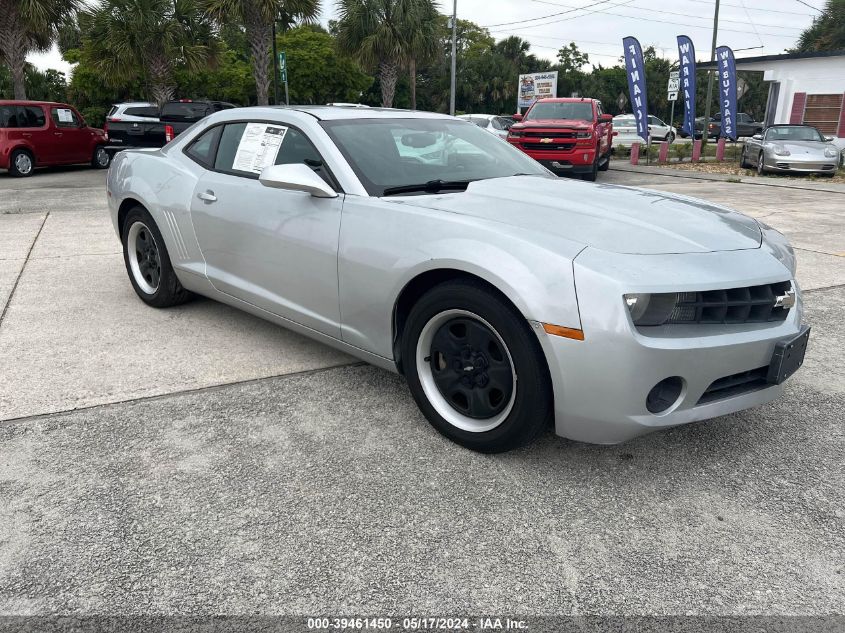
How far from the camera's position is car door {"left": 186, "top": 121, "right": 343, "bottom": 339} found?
3.39 m

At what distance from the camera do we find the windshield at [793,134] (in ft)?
58.3

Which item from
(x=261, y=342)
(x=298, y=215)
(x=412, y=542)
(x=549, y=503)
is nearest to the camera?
(x=412, y=542)

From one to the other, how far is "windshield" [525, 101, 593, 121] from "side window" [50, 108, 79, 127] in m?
10.5

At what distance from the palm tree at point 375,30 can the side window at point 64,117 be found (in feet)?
46.4

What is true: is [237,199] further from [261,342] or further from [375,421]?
[375,421]

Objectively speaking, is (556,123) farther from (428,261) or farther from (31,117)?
(428,261)

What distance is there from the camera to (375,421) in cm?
328

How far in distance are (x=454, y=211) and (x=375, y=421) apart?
1035mm

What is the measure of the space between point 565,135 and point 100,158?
1137 cm

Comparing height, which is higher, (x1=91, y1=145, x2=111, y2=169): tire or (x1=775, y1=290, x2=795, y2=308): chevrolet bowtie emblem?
(x1=775, y1=290, x2=795, y2=308): chevrolet bowtie emblem

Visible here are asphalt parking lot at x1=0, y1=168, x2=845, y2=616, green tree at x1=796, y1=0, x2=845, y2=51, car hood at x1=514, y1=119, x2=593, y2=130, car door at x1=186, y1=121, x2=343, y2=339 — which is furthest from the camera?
green tree at x1=796, y1=0, x2=845, y2=51

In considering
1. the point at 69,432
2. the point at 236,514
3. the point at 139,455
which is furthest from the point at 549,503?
the point at 69,432

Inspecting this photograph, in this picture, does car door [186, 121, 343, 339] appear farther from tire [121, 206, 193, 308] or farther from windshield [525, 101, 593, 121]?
windshield [525, 101, 593, 121]

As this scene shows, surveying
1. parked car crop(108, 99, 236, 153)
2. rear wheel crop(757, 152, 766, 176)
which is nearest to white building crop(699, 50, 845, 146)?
rear wheel crop(757, 152, 766, 176)
